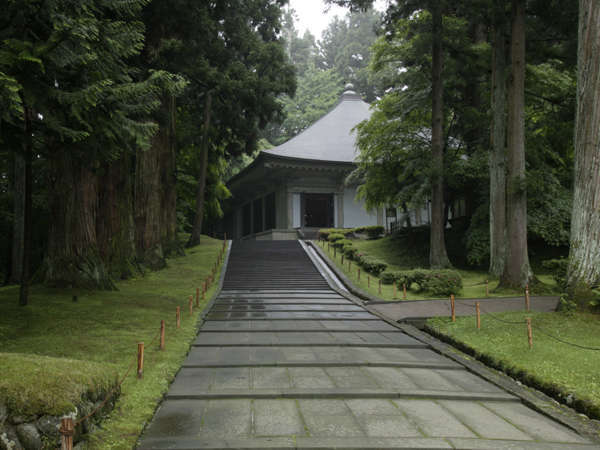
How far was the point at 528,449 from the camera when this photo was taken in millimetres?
4266

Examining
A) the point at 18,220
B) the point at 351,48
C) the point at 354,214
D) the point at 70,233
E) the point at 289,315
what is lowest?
the point at 289,315

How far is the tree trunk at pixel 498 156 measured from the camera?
14820 millimetres

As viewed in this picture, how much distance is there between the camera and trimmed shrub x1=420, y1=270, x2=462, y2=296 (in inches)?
548

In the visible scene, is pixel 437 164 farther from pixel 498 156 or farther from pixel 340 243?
pixel 340 243

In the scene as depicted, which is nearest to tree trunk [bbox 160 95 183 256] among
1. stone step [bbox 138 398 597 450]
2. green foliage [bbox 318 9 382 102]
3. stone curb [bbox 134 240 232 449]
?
stone curb [bbox 134 240 232 449]

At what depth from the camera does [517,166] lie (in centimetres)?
1333

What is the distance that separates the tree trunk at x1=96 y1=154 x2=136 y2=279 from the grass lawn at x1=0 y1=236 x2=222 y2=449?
0.74 m


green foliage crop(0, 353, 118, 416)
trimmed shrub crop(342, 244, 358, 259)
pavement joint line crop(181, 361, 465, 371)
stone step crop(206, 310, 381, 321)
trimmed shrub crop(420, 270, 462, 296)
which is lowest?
stone step crop(206, 310, 381, 321)

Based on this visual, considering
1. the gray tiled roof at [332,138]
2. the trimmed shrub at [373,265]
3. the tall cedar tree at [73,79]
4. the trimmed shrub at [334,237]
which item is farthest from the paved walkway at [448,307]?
the gray tiled roof at [332,138]

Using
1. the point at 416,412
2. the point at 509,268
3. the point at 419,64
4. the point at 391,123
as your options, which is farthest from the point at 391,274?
the point at 416,412

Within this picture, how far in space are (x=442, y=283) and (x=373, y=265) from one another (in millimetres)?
4250

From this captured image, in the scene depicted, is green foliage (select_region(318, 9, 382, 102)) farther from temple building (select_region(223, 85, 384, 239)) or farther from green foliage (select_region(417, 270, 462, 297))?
green foliage (select_region(417, 270, 462, 297))

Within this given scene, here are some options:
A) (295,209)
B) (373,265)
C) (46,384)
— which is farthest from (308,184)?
(46,384)

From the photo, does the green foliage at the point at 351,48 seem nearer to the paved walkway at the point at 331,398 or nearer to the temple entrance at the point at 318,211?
the temple entrance at the point at 318,211
